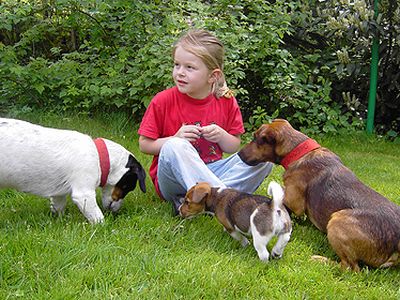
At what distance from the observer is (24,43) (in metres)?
7.98

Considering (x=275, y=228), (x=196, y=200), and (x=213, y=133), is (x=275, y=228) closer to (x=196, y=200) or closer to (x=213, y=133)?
(x=196, y=200)

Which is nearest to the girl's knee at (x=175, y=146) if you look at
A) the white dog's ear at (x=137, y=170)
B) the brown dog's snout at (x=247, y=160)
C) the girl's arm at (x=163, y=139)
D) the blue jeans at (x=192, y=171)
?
the blue jeans at (x=192, y=171)

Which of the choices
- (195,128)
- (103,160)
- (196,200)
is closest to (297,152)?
(195,128)

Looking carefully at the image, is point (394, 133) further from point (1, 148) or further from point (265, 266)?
point (1, 148)

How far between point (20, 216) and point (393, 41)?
7212mm

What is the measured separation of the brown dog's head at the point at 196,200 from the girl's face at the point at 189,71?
0.94m

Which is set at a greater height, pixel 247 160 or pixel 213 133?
pixel 213 133

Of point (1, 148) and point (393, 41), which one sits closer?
point (1, 148)

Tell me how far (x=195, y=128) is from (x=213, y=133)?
7.6 inches

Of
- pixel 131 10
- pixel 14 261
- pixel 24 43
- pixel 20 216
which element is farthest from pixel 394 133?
pixel 14 261

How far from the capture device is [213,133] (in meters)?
4.62

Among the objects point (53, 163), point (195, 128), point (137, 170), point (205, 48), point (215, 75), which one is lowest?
point (137, 170)

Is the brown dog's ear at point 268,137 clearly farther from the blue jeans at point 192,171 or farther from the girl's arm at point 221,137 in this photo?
the girl's arm at point 221,137

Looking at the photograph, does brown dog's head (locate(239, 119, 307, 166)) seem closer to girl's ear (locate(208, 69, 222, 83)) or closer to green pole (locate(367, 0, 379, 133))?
girl's ear (locate(208, 69, 222, 83))
